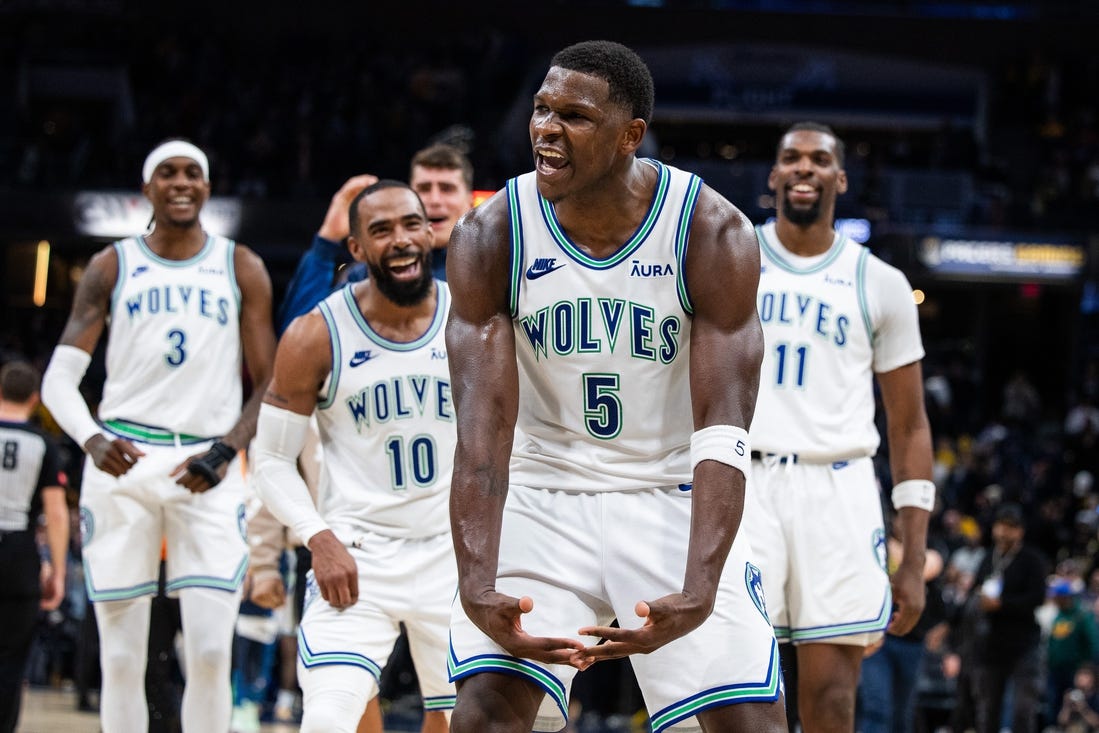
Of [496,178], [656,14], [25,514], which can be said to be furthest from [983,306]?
[25,514]

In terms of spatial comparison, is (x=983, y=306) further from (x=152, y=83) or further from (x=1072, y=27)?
(x=152, y=83)

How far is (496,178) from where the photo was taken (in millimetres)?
23844

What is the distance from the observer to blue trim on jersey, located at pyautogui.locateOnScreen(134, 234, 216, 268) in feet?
20.8

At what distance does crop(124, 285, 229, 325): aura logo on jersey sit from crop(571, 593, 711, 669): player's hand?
3.42m

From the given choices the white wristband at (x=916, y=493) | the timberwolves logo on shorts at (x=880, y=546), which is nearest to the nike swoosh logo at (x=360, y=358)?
the timberwolves logo on shorts at (x=880, y=546)

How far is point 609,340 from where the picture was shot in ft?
11.8

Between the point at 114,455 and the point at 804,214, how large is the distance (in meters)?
2.81

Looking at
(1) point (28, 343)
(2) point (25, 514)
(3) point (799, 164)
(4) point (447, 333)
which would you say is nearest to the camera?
(4) point (447, 333)

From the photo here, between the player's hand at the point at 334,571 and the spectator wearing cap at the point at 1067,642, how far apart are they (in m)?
10.0

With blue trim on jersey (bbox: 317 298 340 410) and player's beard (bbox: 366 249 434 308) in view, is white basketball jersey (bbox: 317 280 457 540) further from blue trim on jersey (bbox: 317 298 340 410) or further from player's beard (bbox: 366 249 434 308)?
player's beard (bbox: 366 249 434 308)

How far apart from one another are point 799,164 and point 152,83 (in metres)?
24.1

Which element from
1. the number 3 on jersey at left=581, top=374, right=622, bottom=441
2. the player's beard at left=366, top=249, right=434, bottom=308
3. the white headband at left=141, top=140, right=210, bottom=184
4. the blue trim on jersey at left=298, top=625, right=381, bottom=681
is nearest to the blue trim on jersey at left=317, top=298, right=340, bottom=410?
the player's beard at left=366, top=249, right=434, bottom=308

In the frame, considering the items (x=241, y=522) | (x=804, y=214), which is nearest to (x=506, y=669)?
(x=804, y=214)

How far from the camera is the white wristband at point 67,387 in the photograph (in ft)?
20.1
